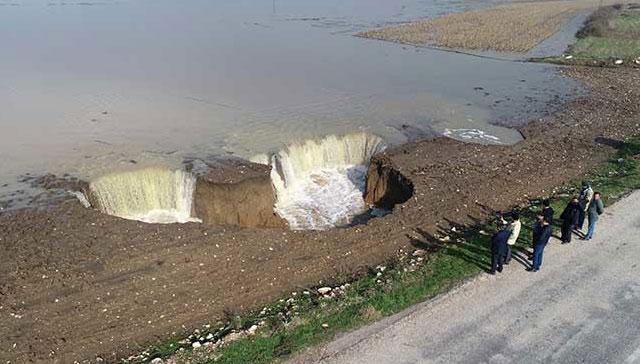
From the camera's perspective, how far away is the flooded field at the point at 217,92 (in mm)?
30109

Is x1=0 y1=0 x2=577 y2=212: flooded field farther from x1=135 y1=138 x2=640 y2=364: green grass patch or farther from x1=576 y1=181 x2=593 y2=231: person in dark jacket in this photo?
x1=576 y1=181 x2=593 y2=231: person in dark jacket

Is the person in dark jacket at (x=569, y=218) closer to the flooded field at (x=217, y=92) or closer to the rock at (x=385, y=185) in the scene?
the rock at (x=385, y=185)

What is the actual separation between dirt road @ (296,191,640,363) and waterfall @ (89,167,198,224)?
12.4m

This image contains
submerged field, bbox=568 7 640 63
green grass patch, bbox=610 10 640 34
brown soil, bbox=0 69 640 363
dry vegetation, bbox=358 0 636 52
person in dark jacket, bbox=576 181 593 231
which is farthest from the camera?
green grass patch, bbox=610 10 640 34

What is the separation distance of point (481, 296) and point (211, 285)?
7978 millimetres

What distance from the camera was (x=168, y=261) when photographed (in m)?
19.2

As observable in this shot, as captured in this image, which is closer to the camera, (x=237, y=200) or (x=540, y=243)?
(x=540, y=243)

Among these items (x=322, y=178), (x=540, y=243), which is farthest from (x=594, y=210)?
(x=322, y=178)

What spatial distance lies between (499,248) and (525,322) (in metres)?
2.60

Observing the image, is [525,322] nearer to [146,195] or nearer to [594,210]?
[594,210]

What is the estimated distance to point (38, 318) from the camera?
16.6 m

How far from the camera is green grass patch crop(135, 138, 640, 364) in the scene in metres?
14.8

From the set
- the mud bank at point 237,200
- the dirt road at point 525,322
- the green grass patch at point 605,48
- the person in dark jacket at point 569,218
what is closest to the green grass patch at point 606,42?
the green grass patch at point 605,48

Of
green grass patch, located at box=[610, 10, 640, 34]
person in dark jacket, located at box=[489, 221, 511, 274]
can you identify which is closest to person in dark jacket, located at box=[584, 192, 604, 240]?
person in dark jacket, located at box=[489, 221, 511, 274]
